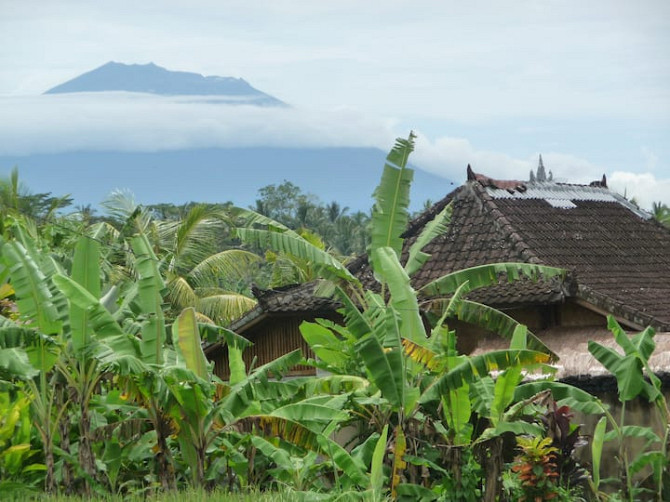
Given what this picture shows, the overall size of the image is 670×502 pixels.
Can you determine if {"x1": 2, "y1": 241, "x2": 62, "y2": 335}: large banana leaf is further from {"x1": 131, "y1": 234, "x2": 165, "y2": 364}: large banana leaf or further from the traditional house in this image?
the traditional house

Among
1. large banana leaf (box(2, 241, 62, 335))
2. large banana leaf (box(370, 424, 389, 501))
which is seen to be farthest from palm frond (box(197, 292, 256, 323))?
large banana leaf (box(370, 424, 389, 501))

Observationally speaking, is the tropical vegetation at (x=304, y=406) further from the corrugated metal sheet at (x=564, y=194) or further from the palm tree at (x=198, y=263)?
the palm tree at (x=198, y=263)

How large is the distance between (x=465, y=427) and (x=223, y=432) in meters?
2.51

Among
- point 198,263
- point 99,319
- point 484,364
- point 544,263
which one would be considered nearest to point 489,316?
point 484,364

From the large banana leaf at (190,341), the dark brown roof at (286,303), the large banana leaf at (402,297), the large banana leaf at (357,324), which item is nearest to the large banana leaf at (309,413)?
the large banana leaf at (357,324)

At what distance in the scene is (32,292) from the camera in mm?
10750

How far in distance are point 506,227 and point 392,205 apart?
13.8 ft

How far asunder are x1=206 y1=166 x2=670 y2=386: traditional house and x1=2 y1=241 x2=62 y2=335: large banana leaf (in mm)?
5671

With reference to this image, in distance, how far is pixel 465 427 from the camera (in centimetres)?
1109

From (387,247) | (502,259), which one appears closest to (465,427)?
(387,247)

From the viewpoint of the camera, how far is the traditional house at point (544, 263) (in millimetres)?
13836

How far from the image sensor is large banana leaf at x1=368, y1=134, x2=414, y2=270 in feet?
39.7

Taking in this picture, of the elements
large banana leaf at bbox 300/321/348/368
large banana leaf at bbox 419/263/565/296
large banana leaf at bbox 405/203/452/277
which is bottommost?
large banana leaf at bbox 300/321/348/368

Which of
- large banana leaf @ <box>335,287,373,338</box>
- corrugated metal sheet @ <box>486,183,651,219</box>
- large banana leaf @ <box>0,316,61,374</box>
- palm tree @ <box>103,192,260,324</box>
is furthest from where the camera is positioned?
palm tree @ <box>103,192,260,324</box>
